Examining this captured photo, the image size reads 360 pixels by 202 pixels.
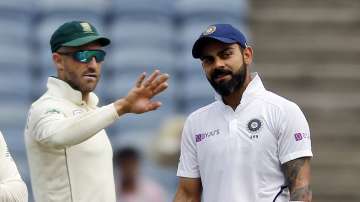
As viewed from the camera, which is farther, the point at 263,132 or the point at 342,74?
the point at 342,74

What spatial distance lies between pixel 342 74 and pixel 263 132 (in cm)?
552

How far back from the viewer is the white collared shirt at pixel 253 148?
5.36 m

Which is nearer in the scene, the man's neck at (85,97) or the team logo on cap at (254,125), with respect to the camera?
the team logo on cap at (254,125)

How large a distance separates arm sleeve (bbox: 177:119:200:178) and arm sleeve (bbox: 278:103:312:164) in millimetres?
442

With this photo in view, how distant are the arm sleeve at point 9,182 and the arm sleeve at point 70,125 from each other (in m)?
0.49

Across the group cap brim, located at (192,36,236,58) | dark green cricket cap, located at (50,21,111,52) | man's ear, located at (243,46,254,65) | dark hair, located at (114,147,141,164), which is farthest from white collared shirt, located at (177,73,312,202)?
dark hair, located at (114,147,141,164)

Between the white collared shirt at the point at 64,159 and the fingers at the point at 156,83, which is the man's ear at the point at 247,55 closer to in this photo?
the fingers at the point at 156,83

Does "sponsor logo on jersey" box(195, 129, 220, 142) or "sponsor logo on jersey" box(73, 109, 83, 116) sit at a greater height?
"sponsor logo on jersey" box(73, 109, 83, 116)

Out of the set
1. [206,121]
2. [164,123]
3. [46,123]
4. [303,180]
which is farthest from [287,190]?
[164,123]

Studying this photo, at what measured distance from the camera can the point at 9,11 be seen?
11.3m

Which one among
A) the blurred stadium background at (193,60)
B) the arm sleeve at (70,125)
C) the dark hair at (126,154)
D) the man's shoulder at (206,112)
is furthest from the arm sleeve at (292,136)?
the blurred stadium background at (193,60)

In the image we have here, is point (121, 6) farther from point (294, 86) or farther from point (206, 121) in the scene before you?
point (206, 121)

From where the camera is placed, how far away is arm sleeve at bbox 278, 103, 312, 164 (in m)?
5.32

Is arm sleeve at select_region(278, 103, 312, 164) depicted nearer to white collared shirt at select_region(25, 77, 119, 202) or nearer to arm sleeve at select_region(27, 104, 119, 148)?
arm sleeve at select_region(27, 104, 119, 148)
